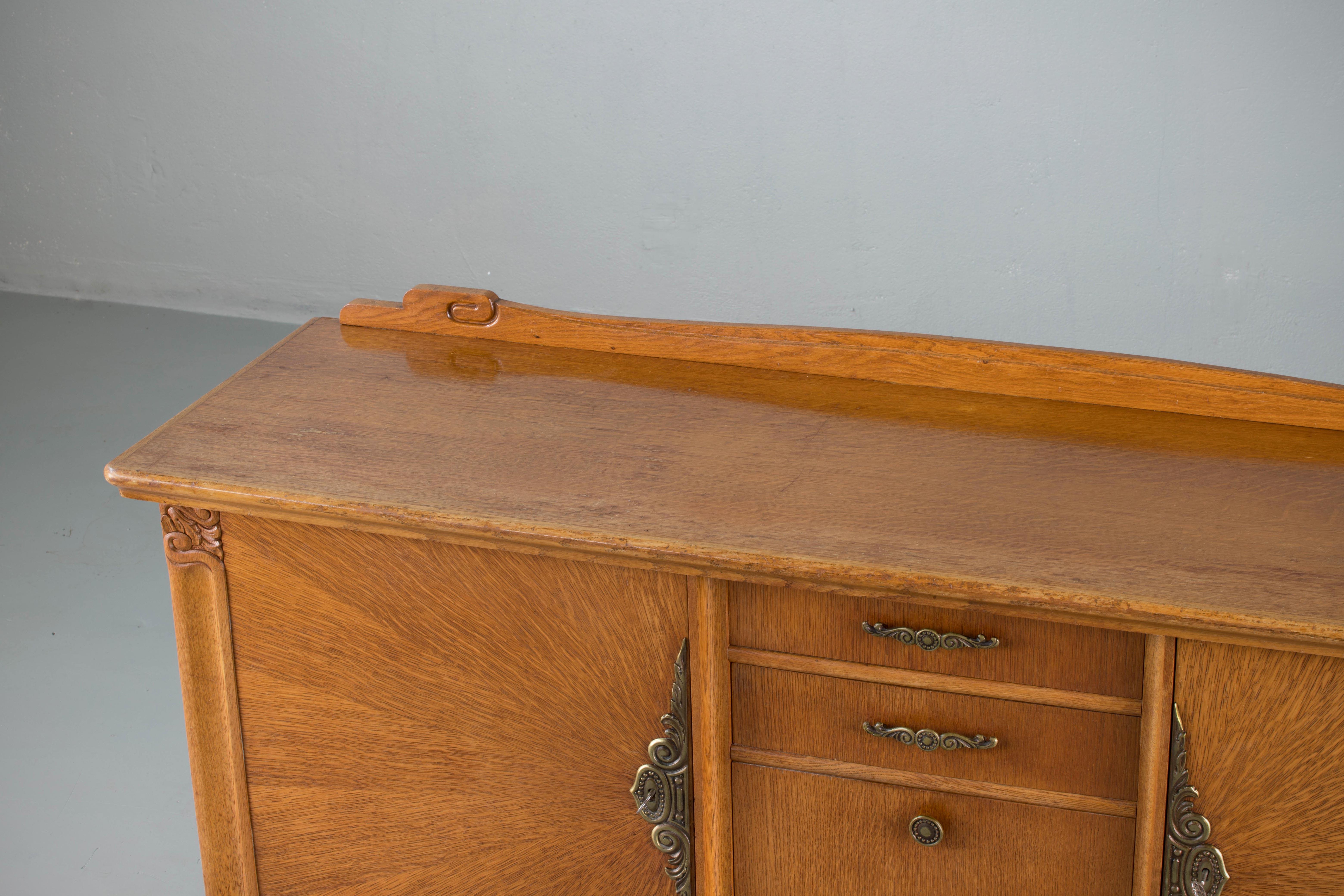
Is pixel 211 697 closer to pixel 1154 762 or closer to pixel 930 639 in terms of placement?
pixel 930 639

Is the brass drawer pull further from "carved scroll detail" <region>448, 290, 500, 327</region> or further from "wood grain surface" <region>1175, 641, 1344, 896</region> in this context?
"carved scroll detail" <region>448, 290, 500, 327</region>

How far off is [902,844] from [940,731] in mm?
176

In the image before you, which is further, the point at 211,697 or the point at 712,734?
the point at 211,697

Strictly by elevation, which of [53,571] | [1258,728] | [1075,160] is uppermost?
[1075,160]

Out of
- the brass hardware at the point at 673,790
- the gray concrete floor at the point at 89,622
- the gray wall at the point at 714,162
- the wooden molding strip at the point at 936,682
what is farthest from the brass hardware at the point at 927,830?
the gray wall at the point at 714,162

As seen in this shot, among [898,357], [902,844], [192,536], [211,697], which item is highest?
[898,357]

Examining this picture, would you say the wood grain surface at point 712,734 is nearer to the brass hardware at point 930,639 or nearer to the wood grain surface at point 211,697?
the brass hardware at point 930,639

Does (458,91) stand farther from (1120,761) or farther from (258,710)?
(1120,761)

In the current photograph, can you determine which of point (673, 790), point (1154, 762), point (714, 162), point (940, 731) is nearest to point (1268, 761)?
point (1154, 762)

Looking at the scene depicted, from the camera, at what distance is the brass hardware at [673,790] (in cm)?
172

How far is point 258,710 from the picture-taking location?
1.90 metres

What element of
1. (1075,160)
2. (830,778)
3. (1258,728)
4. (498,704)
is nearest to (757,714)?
(830,778)

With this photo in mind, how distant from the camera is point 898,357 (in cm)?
201

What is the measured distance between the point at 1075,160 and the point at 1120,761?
2.50 meters
